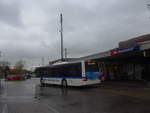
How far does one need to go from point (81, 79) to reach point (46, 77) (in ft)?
25.6

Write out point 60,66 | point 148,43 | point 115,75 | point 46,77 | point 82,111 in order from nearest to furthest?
point 82,111
point 148,43
point 60,66
point 46,77
point 115,75

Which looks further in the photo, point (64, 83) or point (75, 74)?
point (64, 83)

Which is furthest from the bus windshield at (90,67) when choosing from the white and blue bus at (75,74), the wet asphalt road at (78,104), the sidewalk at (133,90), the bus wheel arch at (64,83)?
the wet asphalt road at (78,104)

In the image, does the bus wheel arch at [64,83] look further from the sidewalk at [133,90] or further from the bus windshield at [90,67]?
the sidewalk at [133,90]

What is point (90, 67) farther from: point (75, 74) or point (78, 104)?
point (78, 104)

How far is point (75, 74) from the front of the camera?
2019 cm

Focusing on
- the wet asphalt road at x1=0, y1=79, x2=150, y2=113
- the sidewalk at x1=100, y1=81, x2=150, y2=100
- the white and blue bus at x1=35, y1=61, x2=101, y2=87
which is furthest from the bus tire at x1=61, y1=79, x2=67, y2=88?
the wet asphalt road at x1=0, y1=79, x2=150, y2=113

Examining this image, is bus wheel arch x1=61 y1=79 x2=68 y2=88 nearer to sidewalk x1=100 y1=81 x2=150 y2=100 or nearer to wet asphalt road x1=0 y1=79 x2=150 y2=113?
sidewalk x1=100 y1=81 x2=150 y2=100

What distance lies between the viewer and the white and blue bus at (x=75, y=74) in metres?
19.4

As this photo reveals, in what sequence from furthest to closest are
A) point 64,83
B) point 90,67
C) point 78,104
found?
point 64,83, point 90,67, point 78,104

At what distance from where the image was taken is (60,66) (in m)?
22.9

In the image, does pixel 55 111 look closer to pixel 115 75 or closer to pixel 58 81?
pixel 58 81

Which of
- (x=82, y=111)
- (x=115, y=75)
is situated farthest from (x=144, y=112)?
(x=115, y=75)

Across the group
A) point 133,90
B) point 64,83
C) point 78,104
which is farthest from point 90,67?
point 78,104
